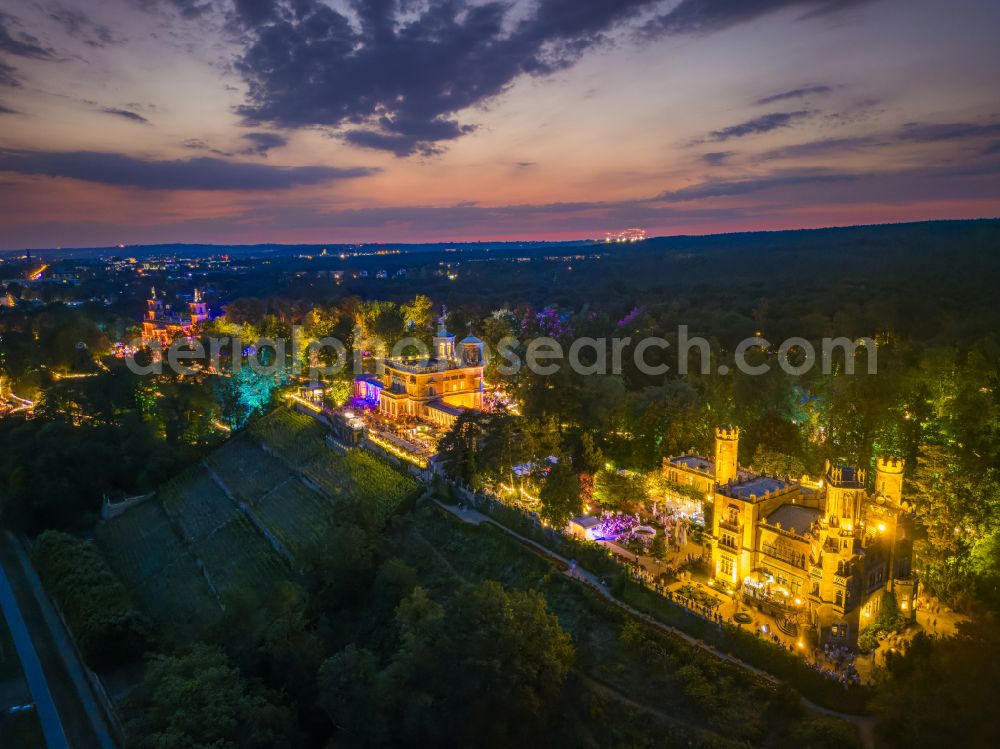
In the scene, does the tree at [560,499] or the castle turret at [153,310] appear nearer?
the tree at [560,499]

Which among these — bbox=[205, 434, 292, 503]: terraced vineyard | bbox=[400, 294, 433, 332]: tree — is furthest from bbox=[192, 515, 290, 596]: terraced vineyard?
bbox=[400, 294, 433, 332]: tree

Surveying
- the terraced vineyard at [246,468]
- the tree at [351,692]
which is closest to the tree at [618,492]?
the tree at [351,692]

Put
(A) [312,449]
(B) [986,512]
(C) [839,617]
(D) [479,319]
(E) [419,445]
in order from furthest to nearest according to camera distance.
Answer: (D) [479,319]
(A) [312,449]
(E) [419,445]
(B) [986,512]
(C) [839,617]

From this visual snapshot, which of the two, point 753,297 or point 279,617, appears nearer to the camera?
point 279,617

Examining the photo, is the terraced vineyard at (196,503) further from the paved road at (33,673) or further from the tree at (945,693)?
the tree at (945,693)

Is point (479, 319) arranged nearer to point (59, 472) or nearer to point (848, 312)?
point (848, 312)

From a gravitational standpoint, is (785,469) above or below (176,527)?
above

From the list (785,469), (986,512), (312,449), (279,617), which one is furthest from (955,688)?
(312,449)

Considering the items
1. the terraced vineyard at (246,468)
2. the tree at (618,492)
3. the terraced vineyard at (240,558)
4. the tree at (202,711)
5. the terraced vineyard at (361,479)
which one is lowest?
the terraced vineyard at (240,558)
